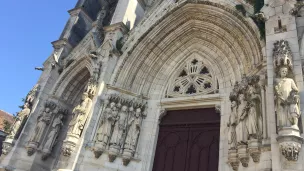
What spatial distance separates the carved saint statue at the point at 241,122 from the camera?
16.8ft

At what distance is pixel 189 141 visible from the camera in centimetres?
683

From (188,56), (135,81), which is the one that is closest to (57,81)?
(135,81)

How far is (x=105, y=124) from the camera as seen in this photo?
6.82 metres

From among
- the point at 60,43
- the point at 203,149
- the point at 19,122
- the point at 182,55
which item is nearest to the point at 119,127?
A: the point at 203,149

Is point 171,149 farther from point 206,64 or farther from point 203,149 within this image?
point 206,64

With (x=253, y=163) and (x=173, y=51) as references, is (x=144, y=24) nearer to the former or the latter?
(x=173, y=51)

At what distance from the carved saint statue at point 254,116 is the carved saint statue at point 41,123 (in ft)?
19.2

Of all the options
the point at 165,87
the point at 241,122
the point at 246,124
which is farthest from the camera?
the point at 165,87

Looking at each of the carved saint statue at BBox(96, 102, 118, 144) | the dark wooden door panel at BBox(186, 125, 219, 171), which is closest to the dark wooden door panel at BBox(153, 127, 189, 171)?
the dark wooden door panel at BBox(186, 125, 219, 171)

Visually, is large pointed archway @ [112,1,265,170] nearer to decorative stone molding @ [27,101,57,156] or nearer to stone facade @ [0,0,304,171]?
stone facade @ [0,0,304,171]

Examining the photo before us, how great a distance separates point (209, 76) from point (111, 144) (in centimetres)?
336

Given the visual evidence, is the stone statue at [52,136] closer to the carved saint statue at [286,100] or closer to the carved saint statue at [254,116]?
the carved saint statue at [254,116]

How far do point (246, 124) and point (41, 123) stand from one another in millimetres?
5871

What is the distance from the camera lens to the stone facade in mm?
4738
